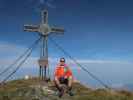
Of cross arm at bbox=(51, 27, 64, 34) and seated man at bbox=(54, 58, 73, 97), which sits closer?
seated man at bbox=(54, 58, 73, 97)

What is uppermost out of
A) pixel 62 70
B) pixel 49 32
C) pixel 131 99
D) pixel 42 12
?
pixel 42 12

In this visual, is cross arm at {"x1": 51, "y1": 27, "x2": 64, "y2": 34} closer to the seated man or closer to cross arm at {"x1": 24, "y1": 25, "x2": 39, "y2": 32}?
cross arm at {"x1": 24, "y1": 25, "x2": 39, "y2": 32}

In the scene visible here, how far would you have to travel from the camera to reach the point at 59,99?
17.6 meters

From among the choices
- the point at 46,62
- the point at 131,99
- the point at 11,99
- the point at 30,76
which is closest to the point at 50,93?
the point at 11,99

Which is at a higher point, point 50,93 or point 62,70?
point 62,70

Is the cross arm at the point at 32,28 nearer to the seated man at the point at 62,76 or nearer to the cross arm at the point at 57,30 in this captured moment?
the cross arm at the point at 57,30

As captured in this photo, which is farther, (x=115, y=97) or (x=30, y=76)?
(x=30, y=76)

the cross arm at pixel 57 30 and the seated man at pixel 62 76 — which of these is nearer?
the seated man at pixel 62 76

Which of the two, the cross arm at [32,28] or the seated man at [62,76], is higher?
the cross arm at [32,28]

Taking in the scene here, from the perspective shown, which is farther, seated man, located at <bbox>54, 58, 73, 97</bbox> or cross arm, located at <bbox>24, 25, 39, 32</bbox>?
cross arm, located at <bbox>24, 25, 39, 32</bbox>

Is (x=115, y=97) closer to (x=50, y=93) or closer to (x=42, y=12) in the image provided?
(x=50, y=93)

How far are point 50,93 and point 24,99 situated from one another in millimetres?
2131

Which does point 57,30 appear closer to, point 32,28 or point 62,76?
point 32,28

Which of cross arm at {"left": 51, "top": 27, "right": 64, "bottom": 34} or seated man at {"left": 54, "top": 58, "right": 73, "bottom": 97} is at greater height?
cross arm at {"left": 51, "top": 27, "right": 64, "bottom": 34}
